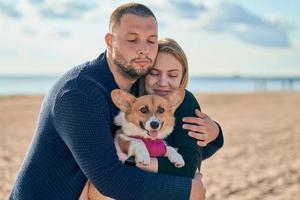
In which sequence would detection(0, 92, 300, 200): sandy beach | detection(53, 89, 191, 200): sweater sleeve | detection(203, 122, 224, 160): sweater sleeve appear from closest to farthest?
detection(53, 89, 191, 200): sweater sleeve, detection(203, 122, 224, 160): sweater sleeve, detection(0, 92, 300, 200): sandy beach

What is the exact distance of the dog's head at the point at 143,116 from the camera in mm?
2961

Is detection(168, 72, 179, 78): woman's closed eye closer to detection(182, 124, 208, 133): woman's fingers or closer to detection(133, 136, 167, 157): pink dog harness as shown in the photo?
detection(182, 124, 208, 133): woman's fingers

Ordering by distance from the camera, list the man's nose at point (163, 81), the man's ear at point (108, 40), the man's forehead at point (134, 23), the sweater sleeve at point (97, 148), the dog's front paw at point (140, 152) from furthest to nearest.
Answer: the man's nose at point (163, 81)
the man's ear at point (108, 40)
the man's forehead at point (134, 23)
the dog's front paw at point (140, 152)
the sweater sleeve at point (97, 148)

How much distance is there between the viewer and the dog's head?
9.71 feet

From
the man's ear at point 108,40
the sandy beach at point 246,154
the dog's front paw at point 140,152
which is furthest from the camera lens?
the sandy beach at point 246,154

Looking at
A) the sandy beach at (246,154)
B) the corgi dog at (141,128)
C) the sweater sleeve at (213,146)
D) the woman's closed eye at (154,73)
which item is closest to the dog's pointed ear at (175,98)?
the corgi dog at (141,128)

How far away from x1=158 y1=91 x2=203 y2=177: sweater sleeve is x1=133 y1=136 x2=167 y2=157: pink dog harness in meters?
0.04

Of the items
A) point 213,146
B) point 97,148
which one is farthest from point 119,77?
point 213,146

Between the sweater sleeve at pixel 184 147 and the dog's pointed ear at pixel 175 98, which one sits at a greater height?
the dog's pointed ear at pixel 175 98

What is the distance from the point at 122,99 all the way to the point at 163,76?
1.72ft

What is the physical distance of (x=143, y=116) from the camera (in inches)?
119

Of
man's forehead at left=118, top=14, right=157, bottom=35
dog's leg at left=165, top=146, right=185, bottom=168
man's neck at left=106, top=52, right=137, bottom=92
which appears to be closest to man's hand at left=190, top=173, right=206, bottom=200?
dog's leg at left=165, top=146, right=185, bottom=168

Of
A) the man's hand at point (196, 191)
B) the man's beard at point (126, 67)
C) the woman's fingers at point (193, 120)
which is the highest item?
the man's beard at point (126, 67)

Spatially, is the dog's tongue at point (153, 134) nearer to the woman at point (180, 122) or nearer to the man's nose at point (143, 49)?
the woman at point (180, 122)
